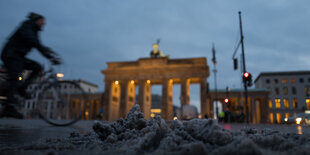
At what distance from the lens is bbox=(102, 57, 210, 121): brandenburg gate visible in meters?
40.1

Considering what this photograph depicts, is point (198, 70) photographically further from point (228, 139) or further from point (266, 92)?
point (228, 139)

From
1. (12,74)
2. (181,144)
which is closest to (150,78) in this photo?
(12,74)

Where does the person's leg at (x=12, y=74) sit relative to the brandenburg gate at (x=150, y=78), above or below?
below

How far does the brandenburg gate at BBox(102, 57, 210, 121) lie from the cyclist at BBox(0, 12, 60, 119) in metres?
32.7

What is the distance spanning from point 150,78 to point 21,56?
3789 cm

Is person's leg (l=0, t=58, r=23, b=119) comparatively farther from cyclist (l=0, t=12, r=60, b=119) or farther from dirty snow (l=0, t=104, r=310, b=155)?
dirty snow (l=0, t=104, r=310, b=155)

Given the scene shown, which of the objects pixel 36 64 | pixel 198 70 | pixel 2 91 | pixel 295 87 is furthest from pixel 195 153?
pixel 295 87

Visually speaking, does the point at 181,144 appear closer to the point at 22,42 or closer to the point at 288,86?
the point at 22,42

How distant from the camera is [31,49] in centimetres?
493

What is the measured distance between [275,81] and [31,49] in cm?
6598

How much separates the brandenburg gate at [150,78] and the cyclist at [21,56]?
32.7 m

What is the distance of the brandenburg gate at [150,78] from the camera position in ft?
132

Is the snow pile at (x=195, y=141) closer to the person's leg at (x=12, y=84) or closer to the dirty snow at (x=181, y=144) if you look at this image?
the dirty snow at (x=181, y=144)

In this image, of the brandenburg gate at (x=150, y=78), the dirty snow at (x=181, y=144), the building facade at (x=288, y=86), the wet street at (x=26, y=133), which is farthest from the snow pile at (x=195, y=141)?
the building facade at (x=288, y=86)
